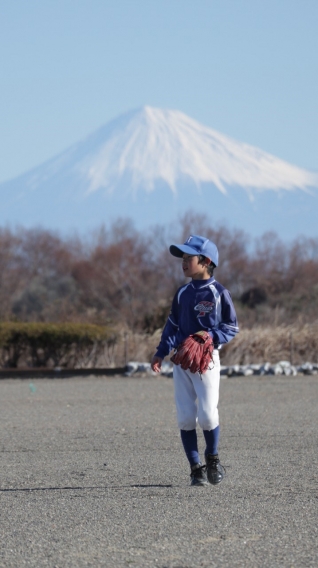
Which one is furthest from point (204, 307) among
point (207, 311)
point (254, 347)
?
point (254, 347)

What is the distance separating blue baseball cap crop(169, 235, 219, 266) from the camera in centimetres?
707

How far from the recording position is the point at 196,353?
6805mm

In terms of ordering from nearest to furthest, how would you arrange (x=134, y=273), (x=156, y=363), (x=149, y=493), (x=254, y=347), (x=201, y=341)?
1. (x=149, y=493)
2. (x=201, y=341)
3. (x=156, y=363)
4. (x=254, y=347)
5. (x=134, y=273)

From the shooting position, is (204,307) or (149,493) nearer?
(149,493)

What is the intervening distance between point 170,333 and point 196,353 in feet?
1.77

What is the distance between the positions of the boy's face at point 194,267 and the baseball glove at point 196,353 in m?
0.43

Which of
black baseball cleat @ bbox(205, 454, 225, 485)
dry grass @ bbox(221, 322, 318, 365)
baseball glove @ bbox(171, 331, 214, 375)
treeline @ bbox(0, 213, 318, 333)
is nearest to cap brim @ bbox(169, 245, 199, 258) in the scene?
baseball glove @ bbox(171, 331, 214, 375)

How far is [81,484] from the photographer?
713 cm

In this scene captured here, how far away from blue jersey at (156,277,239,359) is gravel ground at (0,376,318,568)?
1.07 meters

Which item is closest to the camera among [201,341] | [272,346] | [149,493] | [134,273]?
[149,493]

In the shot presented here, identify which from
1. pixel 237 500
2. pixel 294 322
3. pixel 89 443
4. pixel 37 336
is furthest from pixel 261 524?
pixel 294 322

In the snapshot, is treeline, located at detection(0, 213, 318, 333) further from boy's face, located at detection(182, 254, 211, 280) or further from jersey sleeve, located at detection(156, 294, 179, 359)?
boy's face, located at detection(182, 254, 211, 280)

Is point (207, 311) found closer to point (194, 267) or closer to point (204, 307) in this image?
point (204, 307)

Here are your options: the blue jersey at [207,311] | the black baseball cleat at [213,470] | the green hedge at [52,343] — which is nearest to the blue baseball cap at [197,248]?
the blue jersey at [207,311]
